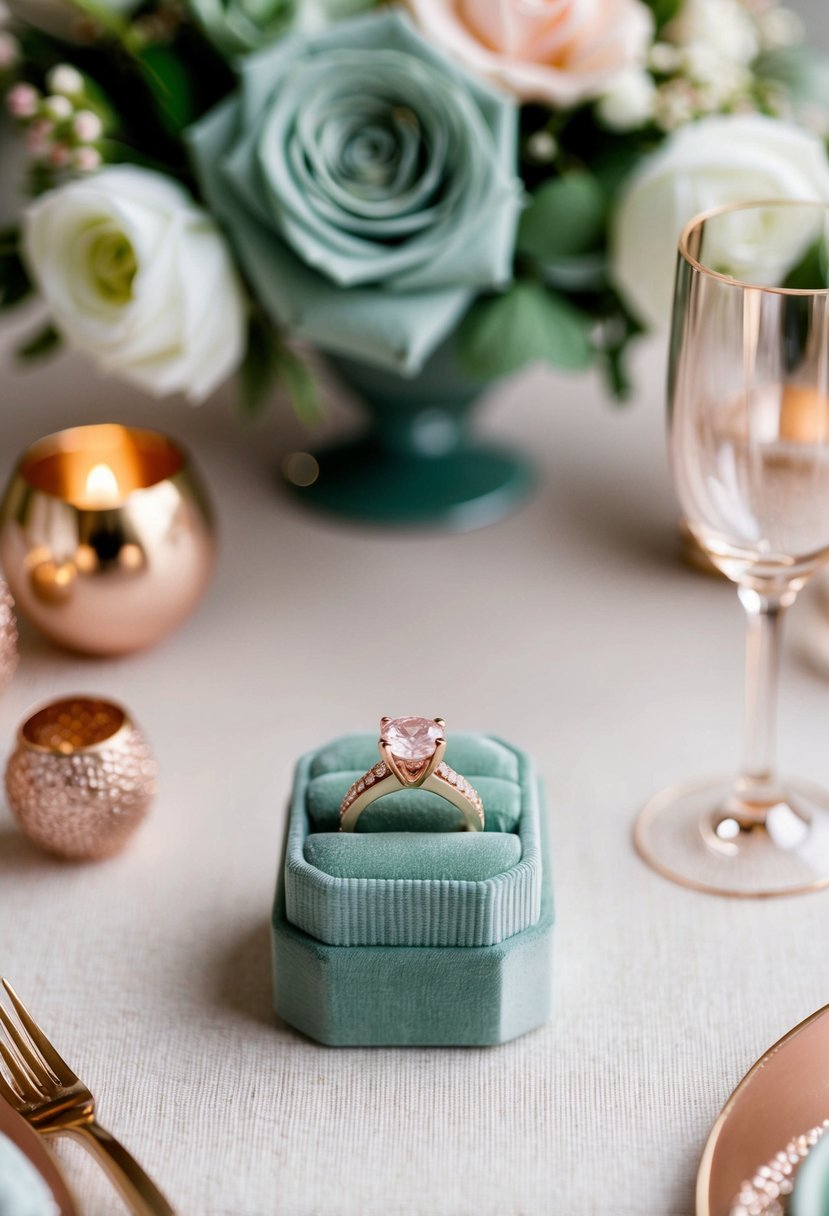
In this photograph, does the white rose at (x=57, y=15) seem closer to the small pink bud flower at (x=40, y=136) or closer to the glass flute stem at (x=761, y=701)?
the small pink bud flower at (x=40, y=136)

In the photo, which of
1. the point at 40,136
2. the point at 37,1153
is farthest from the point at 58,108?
the point at 37,1153

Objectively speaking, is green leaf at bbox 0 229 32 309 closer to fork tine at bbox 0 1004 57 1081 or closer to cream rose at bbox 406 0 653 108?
cream rose at bbox 406 0 653 108

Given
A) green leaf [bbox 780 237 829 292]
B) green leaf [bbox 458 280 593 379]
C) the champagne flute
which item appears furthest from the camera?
green leaf [bbox 458 280 593 379]

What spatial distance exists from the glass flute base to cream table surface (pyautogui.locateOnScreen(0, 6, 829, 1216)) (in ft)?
0.03

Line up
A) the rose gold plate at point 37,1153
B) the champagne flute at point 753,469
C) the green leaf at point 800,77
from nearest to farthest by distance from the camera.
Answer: the rose gold plate at point 37,1153 → the champagne flute at point 753,469 → the green leaf at point 800,77

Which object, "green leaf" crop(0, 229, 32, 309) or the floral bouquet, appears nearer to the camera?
the floral bouquet

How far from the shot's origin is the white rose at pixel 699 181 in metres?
0.78

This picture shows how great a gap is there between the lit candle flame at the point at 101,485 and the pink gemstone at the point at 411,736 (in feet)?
1.10

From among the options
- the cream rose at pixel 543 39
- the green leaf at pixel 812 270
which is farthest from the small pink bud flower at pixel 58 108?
the green leaf at pixel 812 270

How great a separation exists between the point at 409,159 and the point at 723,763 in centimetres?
37

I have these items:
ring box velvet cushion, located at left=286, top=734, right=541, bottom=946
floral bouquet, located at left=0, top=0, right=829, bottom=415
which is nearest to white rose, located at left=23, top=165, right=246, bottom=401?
floral bouquet, located at left=0, top=0, right=829, bottom=415

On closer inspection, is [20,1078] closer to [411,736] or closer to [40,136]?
[411,736]

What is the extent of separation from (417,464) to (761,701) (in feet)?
1.22

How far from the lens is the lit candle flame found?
817mm
